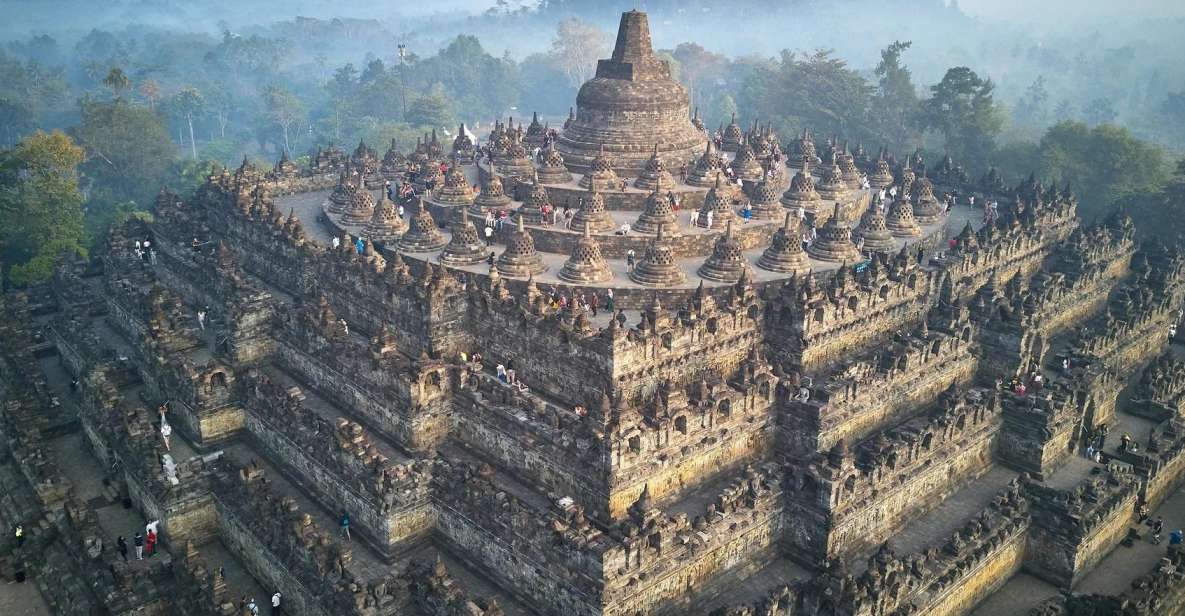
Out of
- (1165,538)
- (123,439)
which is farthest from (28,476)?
(1165,538)

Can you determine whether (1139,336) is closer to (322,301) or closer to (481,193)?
(481,193)

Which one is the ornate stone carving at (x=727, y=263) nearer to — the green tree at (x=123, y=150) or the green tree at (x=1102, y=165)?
the green tree at (x=1102, y=165)

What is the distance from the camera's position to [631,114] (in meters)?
48.6

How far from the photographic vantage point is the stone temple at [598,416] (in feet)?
77.0

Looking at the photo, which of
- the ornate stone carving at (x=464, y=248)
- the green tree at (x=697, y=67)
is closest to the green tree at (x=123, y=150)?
the ornate stone carving at (x=464, y=248)

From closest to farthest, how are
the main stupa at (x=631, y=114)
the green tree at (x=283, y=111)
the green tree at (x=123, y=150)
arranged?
the main stupa at (x=631, y=114)
the green tree at (x=123, y=150)
the green tree at (x=283, y=111)

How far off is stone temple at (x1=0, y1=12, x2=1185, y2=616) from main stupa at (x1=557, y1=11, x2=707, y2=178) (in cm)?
300

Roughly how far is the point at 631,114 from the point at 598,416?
2713cm

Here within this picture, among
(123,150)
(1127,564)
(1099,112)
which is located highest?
(123,150)

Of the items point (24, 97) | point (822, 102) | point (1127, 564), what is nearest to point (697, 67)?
point (822, 102)

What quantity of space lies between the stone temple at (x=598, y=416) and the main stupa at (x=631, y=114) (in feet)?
9.85

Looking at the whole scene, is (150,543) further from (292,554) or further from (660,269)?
(660,269)

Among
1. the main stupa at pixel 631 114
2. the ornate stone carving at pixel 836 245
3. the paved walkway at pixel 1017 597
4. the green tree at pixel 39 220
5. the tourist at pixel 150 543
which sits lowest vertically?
the paved walkway at pixel 1017 597

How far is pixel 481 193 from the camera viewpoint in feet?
146
